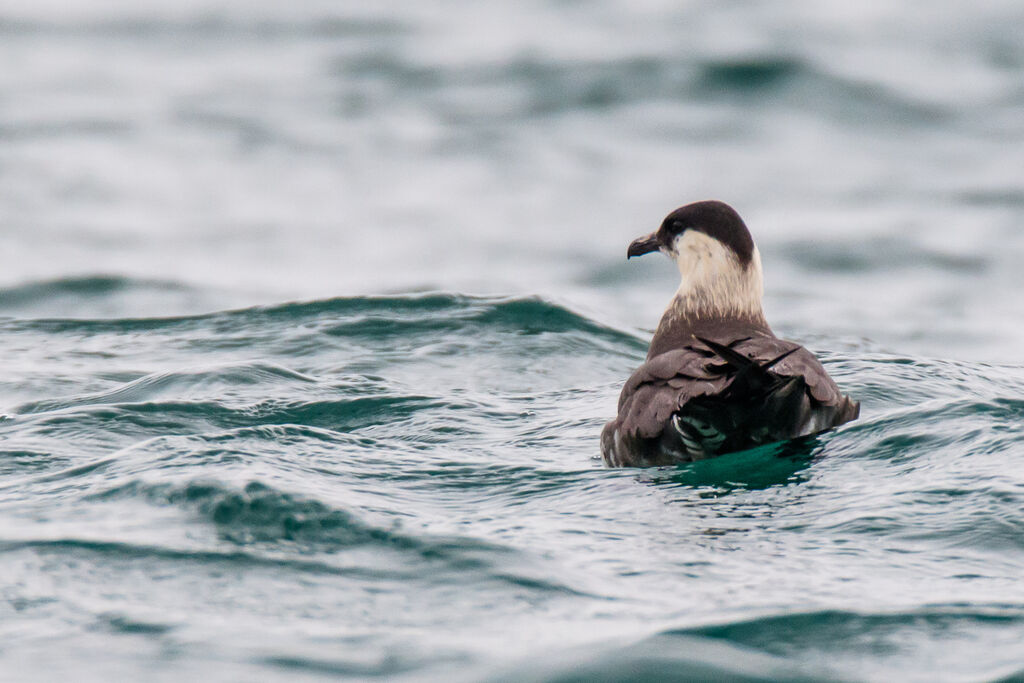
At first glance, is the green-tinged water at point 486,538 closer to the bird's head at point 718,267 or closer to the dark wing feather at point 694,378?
the dark wing feather at point 694,378

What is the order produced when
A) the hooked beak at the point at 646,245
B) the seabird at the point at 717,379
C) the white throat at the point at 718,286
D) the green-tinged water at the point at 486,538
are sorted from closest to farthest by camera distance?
the green-tinged water at the point at 486,538 → the seabird at the point at 717,379 → the white throat at the point at 718,286 → the hooked beak at the point at 646,245

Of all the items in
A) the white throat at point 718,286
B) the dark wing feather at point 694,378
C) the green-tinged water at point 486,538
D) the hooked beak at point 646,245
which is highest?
the hooked beak at point 646,245

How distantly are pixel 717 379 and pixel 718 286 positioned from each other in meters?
1.47

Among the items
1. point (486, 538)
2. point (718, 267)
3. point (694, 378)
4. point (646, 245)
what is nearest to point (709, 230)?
point (718, 267)

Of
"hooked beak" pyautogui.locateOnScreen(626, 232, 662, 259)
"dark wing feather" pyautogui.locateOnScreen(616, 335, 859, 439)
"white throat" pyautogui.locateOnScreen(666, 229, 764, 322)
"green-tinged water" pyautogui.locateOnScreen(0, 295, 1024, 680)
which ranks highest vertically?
"hooked beak" pyautogui.locateOnScreen(626, 232, 662, 259)

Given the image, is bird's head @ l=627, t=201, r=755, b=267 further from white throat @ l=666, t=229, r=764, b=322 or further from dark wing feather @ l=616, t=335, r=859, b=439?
dark wing feather @ l=616, t=335, r=859, b=439

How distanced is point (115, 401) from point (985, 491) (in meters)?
5.01

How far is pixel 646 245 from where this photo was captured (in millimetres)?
7684

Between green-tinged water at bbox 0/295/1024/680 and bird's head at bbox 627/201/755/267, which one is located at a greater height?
bird's head at bbox 627/201/755/267

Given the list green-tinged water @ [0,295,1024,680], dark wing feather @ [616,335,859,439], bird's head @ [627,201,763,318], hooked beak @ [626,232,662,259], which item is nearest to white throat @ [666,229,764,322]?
bird's head @ [627,201,763,318]

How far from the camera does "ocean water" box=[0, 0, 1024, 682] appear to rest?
13.8ft

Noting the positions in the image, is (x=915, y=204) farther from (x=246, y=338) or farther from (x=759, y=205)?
(x=246, y=338)

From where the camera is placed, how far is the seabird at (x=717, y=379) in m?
5.66

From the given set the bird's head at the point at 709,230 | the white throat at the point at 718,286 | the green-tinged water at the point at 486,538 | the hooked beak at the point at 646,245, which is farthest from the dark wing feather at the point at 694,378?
the hooked beak at the point at 646,245
